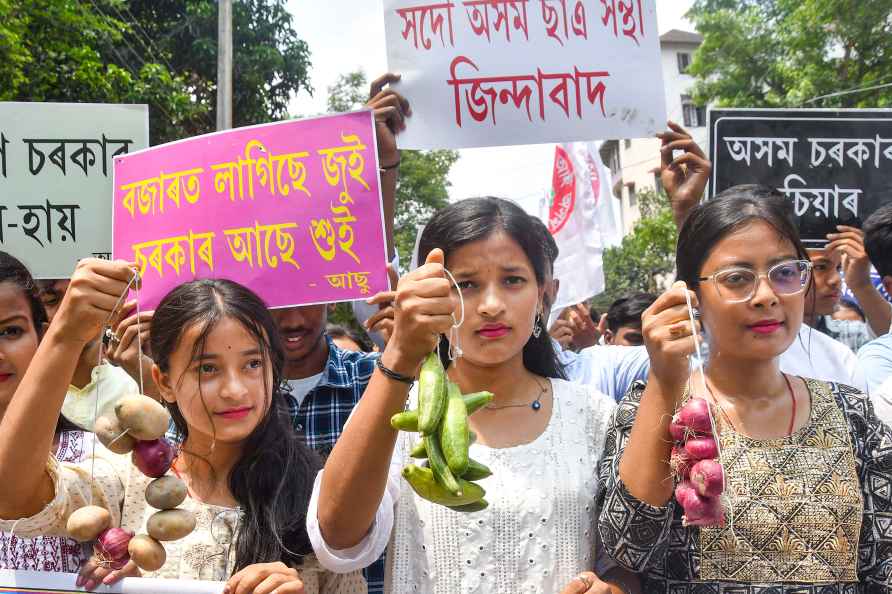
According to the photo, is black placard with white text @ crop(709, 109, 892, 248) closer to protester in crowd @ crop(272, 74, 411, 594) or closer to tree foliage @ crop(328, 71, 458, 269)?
protester in crowd @ crop(272, 74, 411, 594)

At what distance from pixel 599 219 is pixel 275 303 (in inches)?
164

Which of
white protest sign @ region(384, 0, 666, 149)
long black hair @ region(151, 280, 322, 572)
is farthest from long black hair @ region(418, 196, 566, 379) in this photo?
white protest sign @ region(384, 0, 666, 149)

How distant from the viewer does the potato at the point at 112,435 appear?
2250 mm

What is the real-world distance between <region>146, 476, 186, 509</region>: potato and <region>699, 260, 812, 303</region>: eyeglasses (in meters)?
1.47

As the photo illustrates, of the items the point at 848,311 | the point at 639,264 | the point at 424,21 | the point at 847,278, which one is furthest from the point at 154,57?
the point at 639,264

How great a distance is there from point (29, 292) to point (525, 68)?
2147 mm

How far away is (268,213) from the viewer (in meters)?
3.57

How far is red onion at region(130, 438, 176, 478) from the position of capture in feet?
7.48

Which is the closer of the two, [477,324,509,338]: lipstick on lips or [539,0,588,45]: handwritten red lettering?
[477,324,509,338]: lipstick on lips

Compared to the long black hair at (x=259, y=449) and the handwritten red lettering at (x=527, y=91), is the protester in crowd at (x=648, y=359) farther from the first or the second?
the long black hair at (x=259, y=449)

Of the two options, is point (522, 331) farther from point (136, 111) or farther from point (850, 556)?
point (136, 111)

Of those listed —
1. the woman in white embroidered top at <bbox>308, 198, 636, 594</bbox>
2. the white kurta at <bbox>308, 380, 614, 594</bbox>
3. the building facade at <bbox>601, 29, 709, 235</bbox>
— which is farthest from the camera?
the building facade at <bbox>601, 29, 709, 235</bbox>

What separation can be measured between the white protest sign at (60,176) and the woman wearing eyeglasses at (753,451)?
254 cm

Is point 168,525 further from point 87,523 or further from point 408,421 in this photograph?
point 408,421
